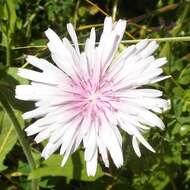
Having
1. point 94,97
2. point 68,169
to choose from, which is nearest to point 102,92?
point 94,97

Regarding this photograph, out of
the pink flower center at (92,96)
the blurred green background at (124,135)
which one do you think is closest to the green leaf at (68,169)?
the blurred green background at (124,135)

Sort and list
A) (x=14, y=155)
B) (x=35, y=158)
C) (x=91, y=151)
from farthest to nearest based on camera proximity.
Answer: (x=14, y=155) → (x=35, y=158) → (x=91, y=151)

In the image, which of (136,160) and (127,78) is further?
(136,160)

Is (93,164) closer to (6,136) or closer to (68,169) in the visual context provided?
(68,169)

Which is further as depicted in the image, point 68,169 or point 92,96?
point 68,169

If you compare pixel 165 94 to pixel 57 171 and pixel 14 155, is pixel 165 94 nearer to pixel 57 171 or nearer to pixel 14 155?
pixel 57 171

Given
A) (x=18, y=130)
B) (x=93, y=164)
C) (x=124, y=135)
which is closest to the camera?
(x=93, y=164)

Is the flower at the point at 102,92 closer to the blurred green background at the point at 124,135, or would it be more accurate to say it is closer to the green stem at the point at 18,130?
the green stem at the point at 18,130

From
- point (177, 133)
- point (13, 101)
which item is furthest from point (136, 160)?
point (13, 101)
